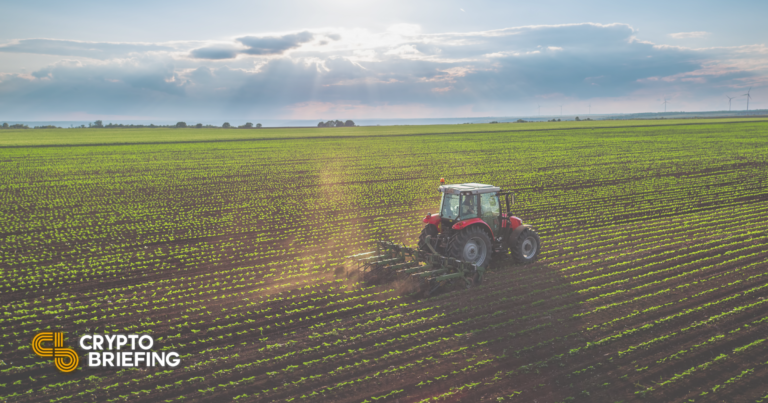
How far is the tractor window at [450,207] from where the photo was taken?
12.4 m

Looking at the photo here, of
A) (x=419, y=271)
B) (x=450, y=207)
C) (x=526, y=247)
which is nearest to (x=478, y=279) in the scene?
(x=419, y=271)

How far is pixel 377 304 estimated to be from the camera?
10.6 meters

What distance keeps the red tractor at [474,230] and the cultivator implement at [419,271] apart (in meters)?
0.30

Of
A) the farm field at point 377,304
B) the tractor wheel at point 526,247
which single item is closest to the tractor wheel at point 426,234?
the farm field at point 377,304

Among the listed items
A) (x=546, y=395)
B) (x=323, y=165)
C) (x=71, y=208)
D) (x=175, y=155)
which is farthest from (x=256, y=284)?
(x=175, y=155)

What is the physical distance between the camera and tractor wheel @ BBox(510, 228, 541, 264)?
42.2 feet

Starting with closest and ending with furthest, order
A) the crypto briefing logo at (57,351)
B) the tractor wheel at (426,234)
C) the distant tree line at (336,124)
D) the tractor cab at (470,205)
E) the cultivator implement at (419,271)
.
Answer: the crypto briefing logo at (57,351), the cultivator implement at (419,271), the tractor cab at (470,205), the tractor wheel at (426,234), the distant tree line at (336,124)

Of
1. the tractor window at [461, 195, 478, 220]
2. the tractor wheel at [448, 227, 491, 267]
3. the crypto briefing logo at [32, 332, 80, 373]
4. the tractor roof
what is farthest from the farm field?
the tractor roof

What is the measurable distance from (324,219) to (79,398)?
13.3m

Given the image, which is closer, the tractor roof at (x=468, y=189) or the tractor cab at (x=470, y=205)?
the tractor roof at (x=468, y=189)

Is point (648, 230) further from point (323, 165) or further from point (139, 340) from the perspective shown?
point (323, 165)

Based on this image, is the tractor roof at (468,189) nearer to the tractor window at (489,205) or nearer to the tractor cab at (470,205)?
the tractor cab at (470,205)

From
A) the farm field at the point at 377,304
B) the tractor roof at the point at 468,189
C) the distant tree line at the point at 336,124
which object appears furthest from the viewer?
the distant tree line at the point at 336,124

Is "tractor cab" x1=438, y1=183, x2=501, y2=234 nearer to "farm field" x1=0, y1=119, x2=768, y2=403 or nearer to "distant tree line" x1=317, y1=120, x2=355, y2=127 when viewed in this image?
"farm field" x1=0, y1=119, x2=768, y2=403
